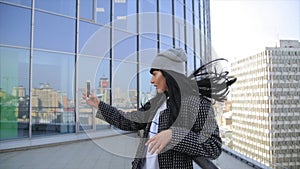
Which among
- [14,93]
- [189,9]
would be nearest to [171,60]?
[14,93]

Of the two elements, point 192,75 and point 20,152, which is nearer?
point 192,75

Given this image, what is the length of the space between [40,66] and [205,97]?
276 inches

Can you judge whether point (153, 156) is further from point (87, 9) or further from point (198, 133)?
point (87, 9)

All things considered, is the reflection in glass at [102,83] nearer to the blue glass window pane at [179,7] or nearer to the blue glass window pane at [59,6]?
the blue glass window pane at [59,6]

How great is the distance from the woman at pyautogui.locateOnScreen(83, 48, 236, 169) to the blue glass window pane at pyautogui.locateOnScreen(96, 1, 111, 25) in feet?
26.5

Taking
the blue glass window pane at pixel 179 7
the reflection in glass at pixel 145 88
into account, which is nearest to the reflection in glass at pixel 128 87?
the reflection in glass at pixel 145 88

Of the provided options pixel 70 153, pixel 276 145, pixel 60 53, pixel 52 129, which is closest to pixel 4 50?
pixel 60 53

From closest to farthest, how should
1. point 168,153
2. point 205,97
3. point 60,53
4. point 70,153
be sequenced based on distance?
point 168,153 → point 205,97 → point 70,153 → point 60,53

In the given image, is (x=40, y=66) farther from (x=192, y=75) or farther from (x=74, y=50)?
(x=192, y=75)

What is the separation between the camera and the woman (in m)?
0.89

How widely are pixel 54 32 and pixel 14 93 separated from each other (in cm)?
225

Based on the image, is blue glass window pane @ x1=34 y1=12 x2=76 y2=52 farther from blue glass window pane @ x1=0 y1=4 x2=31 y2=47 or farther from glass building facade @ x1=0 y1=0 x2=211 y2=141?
blue glass window pane @ x1=0 y1=4 x2=31 y2=47

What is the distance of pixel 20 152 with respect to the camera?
5.52 metres

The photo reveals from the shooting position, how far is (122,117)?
139 cm
